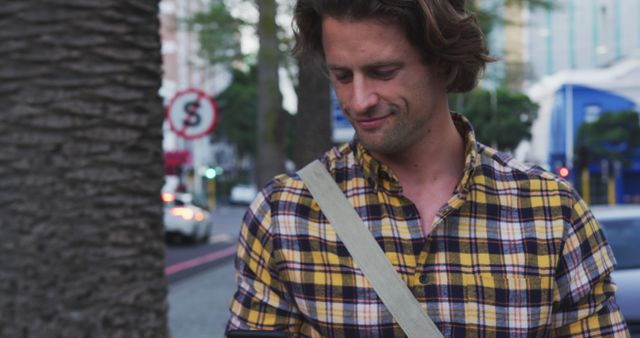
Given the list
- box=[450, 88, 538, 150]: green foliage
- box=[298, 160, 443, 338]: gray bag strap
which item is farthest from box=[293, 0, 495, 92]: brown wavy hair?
box=[450, 88, 538, 150]: green foliage

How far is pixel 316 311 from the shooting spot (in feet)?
6.21

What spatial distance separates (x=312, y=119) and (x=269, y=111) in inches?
65.6

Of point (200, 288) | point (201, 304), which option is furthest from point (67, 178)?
→ point (200, 288)

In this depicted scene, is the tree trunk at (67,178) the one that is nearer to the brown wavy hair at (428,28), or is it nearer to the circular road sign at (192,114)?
the brown wavy hair at (428,28)

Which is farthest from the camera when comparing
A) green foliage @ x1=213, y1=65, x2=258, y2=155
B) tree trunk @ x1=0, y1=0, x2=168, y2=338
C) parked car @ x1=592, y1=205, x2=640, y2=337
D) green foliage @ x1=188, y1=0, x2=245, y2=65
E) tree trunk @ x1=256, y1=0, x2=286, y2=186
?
green foliage @ x1=213, y1=65, x2=258, y2=155

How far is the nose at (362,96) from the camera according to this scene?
187 cm

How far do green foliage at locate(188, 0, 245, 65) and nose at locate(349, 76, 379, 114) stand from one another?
19.0 meters

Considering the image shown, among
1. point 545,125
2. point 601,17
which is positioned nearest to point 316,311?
point 545,125

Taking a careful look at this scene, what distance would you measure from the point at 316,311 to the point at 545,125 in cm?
4145

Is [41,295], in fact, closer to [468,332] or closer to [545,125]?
[468,332]

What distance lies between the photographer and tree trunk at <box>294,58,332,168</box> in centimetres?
855

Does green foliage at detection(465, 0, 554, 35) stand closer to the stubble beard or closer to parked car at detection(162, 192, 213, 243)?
parked car at detection(162, 192, 213, 243)

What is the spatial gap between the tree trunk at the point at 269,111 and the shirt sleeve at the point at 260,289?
26.8 ft

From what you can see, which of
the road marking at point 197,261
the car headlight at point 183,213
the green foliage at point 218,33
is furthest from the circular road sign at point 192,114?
the car headlight at point 183,213
